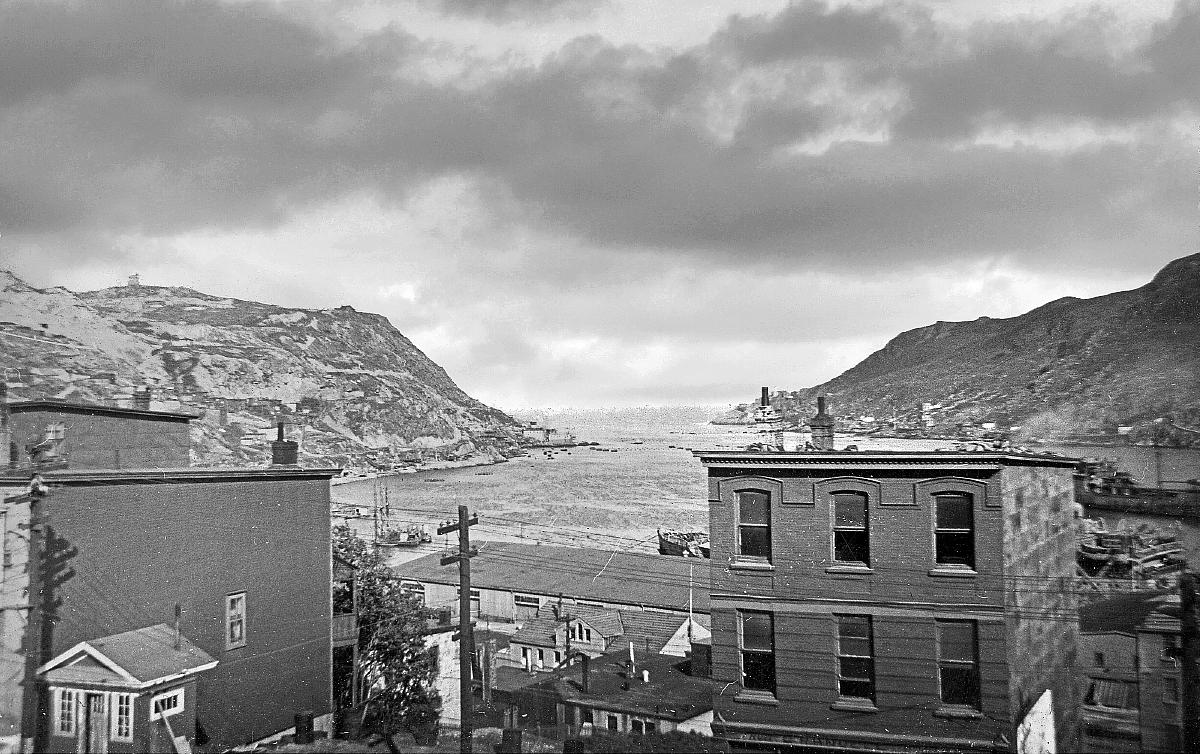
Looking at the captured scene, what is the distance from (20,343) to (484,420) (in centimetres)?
7879

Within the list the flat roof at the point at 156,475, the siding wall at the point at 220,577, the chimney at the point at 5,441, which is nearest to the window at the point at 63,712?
the siding wall at the point at 220,577

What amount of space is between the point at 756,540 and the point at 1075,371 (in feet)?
113

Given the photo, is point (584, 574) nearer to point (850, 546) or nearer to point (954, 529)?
point (850, 546)

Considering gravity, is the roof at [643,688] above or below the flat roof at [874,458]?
below

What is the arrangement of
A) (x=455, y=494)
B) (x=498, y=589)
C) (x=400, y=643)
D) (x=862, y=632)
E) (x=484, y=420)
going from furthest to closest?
(x=484, y=420) < (x=455, y=494) < (x=498, y=589) < (x=400, y=643) < (x=862, y=632)

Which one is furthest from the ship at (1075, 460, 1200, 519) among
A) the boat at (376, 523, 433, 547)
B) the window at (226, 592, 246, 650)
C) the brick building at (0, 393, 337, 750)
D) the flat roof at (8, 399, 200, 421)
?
the flat roof at (8, 399, 200, 421)

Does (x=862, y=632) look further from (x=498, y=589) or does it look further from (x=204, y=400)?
(x=204, y=400)

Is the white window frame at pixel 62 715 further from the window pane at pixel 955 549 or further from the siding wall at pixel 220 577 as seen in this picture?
the window pane at pixel 955 549

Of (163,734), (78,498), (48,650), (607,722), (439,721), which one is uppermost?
(78,498)

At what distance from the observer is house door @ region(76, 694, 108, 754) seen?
46.1ft

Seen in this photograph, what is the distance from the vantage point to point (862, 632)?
1769 centimetres

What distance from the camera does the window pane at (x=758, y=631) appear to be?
18.2m

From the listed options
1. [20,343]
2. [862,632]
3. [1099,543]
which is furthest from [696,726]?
[1099,543]

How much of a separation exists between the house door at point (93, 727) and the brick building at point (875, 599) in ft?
39.9
